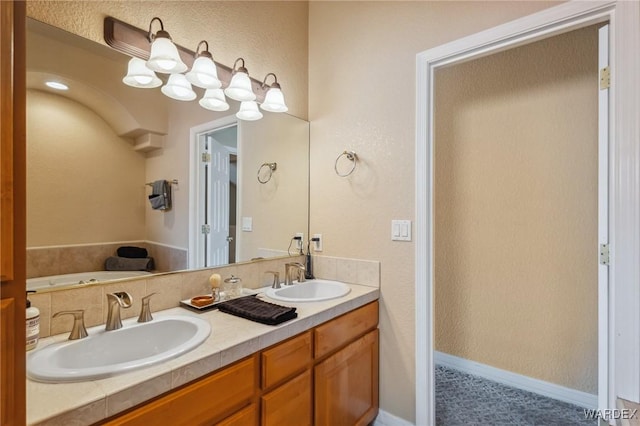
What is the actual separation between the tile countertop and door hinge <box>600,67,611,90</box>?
5.08 ft

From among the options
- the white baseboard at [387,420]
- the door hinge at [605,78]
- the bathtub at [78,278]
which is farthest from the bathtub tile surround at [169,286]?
the door hinge at [605,78]

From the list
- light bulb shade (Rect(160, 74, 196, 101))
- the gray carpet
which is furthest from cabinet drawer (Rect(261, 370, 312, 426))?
light bulb shade (Rect(160, 74, 196, 101))

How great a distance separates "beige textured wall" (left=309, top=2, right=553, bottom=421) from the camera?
1719 mm

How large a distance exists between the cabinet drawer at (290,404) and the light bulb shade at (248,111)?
4.65ft

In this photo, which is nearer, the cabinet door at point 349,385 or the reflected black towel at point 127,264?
the reflected black towel at point 127,264

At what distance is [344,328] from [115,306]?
100 centimetres

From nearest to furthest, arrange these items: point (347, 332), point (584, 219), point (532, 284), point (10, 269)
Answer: point (10, 269)
point (347, 332)
point (584, 219)
point (532, 284)

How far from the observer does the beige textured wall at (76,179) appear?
1106 mm

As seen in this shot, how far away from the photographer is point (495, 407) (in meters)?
2.07

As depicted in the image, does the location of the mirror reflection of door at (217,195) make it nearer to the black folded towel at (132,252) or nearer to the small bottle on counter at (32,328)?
the black folded towel at (132,252)

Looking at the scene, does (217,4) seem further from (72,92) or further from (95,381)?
(95,381)
